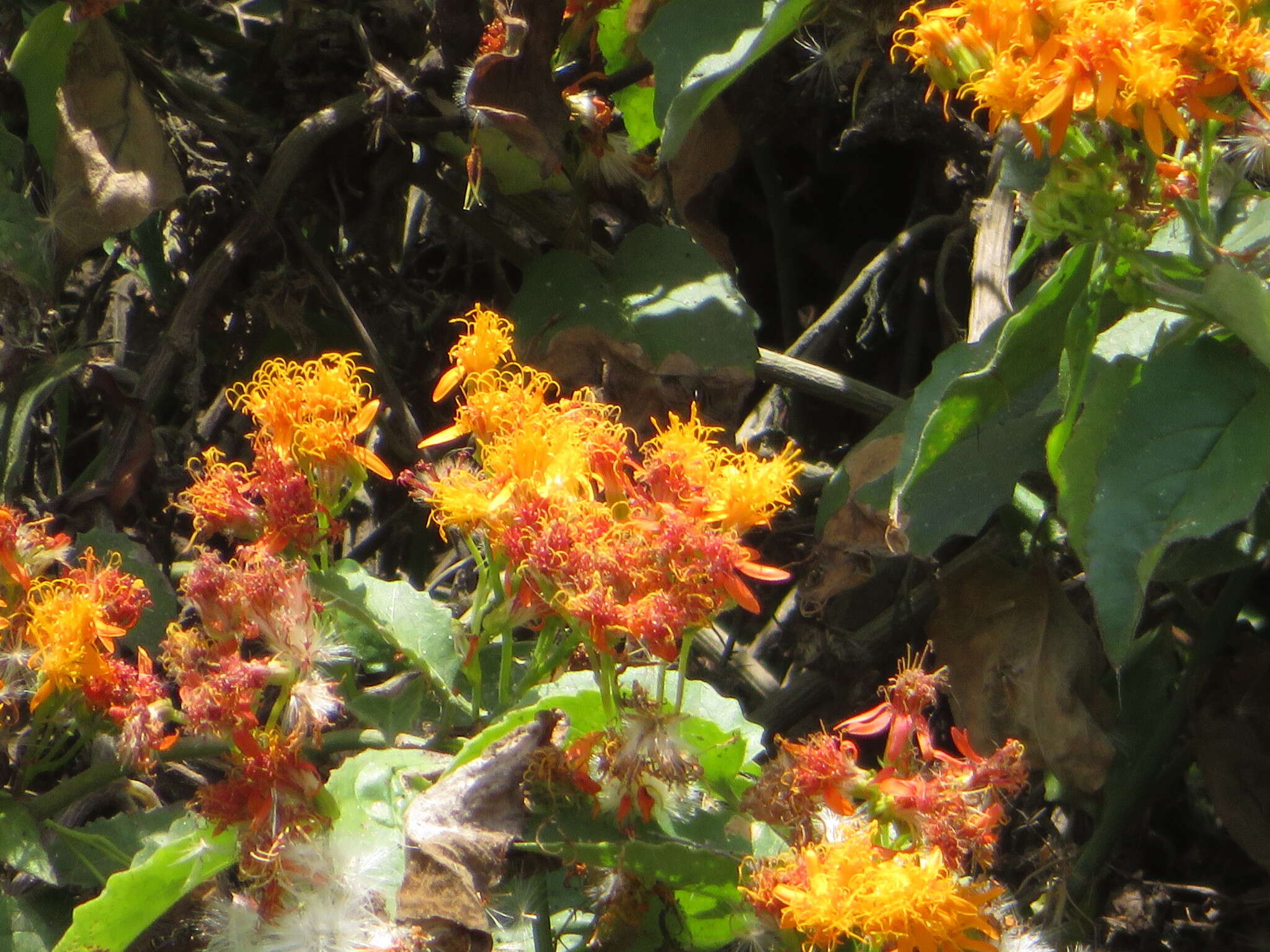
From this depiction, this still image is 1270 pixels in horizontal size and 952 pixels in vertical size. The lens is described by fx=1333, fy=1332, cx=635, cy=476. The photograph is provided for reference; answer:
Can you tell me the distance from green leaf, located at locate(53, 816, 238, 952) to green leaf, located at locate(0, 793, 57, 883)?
0.57 ft

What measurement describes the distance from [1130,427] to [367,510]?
4.30 ft

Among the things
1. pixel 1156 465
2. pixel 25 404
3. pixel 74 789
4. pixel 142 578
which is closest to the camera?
pixel 1156 465

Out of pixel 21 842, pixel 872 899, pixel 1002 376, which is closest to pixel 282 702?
pixel 21 842

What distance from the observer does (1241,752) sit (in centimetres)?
178

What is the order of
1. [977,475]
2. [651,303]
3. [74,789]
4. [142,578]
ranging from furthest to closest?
1. [651,303]
2. [142,578]
3. [977,475]
4. [74,789]

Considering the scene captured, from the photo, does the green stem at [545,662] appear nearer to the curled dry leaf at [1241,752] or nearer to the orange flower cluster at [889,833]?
the orange flower cluster at [889,833]

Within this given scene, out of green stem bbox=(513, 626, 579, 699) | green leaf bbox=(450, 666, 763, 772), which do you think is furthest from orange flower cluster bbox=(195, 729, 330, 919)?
green stem bbox=(513, 626, 579, 699)

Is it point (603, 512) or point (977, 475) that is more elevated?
point (603, 512)

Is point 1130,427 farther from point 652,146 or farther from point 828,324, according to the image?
point 652,146

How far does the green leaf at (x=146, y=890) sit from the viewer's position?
3.83 feet

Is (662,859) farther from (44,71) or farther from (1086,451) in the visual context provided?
(44,71)

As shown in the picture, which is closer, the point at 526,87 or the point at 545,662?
the point at 545,662

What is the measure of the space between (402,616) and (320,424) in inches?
8.8

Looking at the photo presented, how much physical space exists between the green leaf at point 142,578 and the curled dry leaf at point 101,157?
15.3 inches
